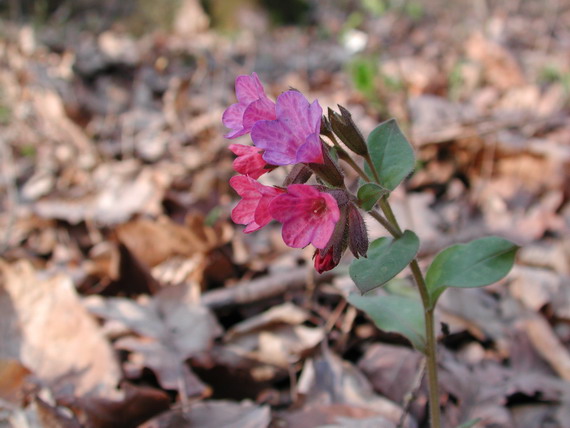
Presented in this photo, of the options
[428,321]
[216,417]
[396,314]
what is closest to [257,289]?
[216,417]

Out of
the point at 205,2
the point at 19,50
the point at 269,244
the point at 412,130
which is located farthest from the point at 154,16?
the point at 269,244

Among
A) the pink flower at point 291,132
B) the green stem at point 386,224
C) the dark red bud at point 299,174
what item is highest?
the pink flower at point 291,132

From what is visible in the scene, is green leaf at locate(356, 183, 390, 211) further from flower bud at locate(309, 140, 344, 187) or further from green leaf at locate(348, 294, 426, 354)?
green leaf at locate(348, 294, 426, 354)

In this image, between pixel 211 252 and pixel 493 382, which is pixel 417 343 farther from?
pixel 211 252

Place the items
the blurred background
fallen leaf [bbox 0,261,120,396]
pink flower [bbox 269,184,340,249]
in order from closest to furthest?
pink flower [bbox 269,184,340,249]
the blurred background
fallen leaf [bbox 0,261,120,396]

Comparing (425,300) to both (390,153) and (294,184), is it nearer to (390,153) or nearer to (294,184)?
(390,153)

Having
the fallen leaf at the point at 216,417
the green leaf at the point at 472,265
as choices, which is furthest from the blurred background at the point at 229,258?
the green leaf at the point at 472,265

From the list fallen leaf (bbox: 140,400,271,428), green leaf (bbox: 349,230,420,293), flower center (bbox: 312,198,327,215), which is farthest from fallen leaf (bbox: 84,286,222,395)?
flower center (bbox: 312,198,327,215)

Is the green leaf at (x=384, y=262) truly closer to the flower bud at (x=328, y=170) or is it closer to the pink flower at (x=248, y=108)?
the flower bud at (x=328, y=170)
